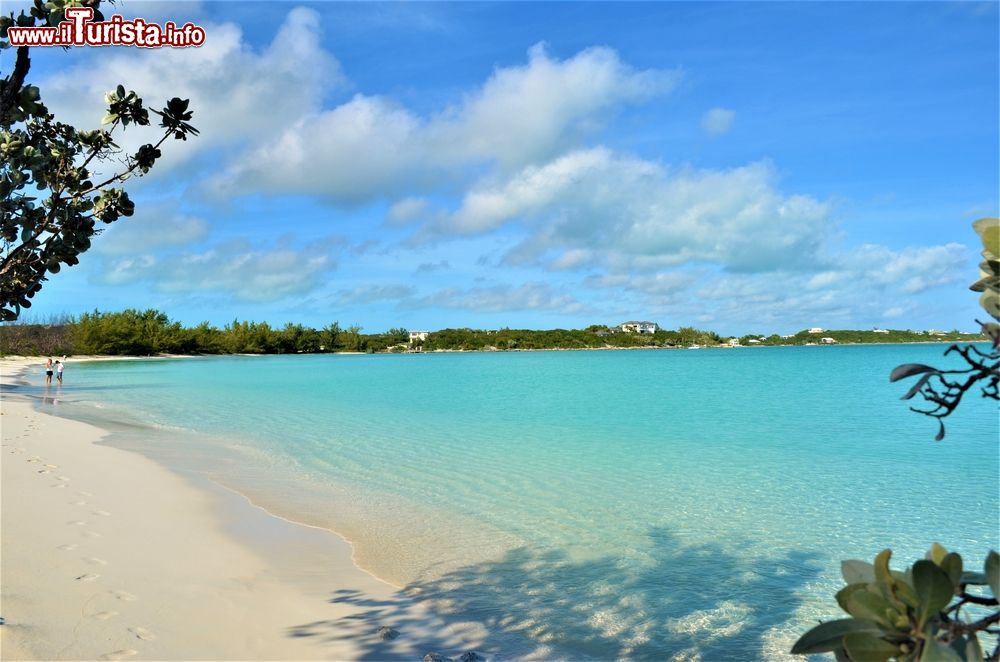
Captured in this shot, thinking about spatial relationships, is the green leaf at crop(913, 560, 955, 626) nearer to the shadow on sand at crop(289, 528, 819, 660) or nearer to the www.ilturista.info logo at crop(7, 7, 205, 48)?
the www.ilturista.info logo at crop(7, 7, 205, 48)

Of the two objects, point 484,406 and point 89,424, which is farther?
point 484,406

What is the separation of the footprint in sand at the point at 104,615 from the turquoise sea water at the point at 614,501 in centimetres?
271

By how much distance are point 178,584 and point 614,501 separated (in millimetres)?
6811

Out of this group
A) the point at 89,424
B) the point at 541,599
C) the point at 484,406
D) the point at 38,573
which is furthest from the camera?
the point at 484,406

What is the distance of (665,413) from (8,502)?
2084 cm

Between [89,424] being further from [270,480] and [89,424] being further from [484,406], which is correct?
[484,406]

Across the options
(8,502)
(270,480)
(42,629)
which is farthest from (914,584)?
(270,480)

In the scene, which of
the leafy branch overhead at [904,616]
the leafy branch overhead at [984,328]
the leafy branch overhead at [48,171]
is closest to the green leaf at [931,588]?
the leafy branch overhead at [904,616]

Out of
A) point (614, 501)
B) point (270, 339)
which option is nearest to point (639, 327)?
point (270, 339)

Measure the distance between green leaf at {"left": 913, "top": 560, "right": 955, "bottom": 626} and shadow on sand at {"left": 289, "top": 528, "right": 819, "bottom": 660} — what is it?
15.2 feet

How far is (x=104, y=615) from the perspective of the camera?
5215 mm

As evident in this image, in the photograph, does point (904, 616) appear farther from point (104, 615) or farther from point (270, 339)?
point (270, 339)

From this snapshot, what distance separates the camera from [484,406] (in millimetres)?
28062

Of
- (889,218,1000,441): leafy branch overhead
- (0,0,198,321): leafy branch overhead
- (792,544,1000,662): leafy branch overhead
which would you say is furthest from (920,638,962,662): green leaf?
(0,0,198,321): leafy branch overhead
